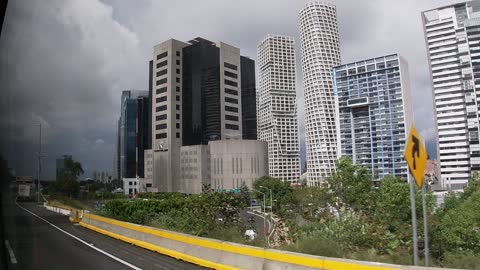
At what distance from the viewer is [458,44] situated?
380 feet

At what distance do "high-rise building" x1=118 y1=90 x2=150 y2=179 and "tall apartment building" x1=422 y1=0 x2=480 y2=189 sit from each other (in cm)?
10603

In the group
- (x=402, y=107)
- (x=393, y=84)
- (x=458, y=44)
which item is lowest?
(x=402, y=107)

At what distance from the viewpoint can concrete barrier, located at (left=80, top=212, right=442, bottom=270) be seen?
7.67 m

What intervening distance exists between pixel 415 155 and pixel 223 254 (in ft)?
20.8

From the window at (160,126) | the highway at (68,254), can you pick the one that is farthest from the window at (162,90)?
the highway at (68,254)

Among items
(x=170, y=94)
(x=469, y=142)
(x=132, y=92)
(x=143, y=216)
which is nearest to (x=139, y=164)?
(x=132, y=92)

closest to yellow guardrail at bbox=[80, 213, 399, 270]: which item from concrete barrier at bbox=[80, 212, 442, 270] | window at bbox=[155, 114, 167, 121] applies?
concrete barrier at bbox=[80, 212, 442, 270]

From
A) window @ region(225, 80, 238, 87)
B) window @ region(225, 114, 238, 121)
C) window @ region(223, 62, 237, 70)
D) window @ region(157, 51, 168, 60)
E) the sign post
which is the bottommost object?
the sign post

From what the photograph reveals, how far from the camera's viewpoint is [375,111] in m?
126

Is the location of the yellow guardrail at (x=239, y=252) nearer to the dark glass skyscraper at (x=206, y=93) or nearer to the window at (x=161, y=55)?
the dark glass skyscraper at (x=206, y=93)

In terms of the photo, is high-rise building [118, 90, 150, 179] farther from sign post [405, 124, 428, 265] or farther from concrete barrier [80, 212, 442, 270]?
sign post [405, 124, 428, 265]

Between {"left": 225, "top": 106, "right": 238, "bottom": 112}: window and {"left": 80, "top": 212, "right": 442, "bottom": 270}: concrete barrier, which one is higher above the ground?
{"left": 225, "top": 106, "right": 238, "bottom": 112}: window

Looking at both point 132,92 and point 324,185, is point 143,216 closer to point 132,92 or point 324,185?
point 324,185

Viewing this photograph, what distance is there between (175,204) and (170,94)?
70737 mm
